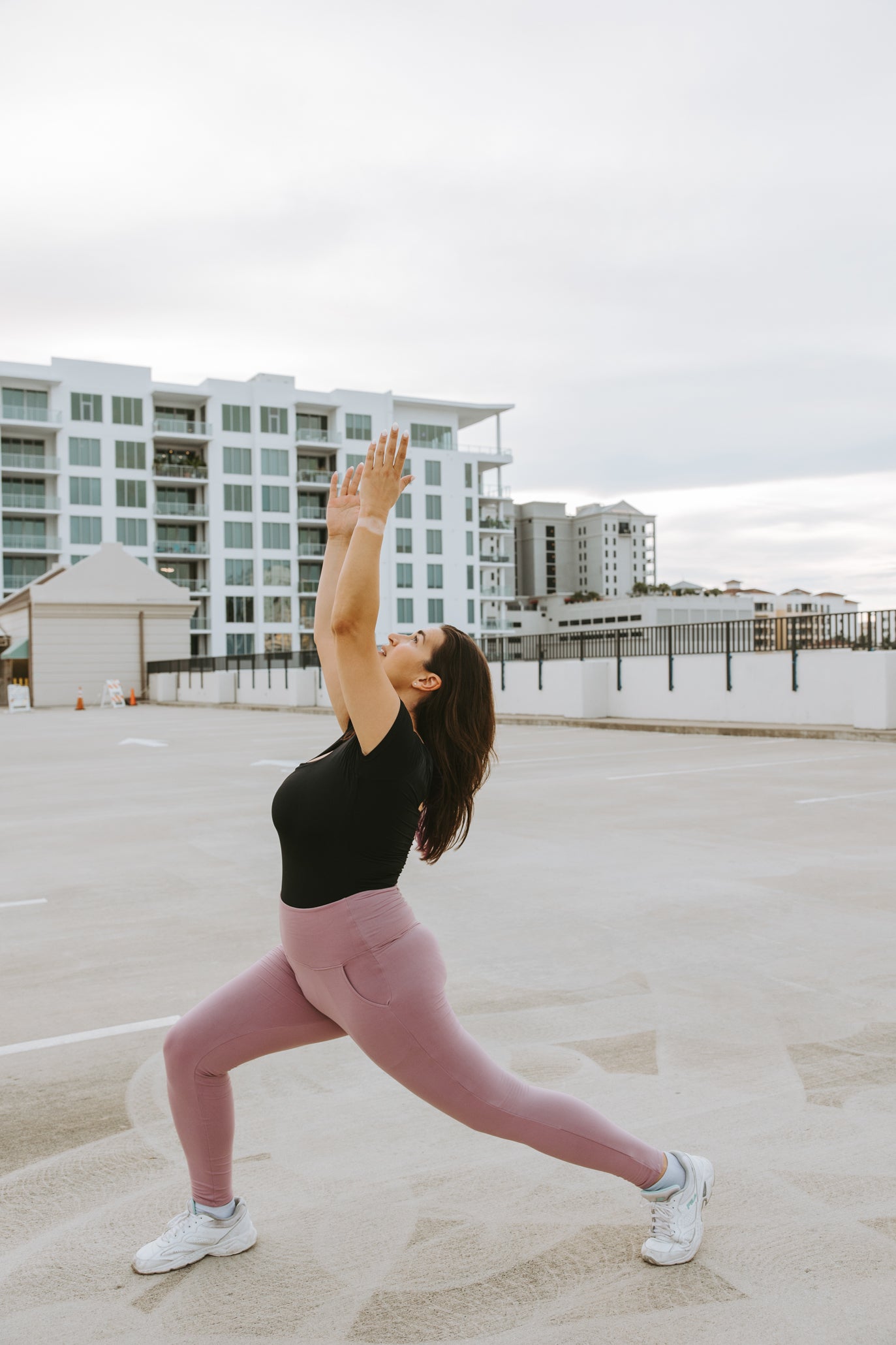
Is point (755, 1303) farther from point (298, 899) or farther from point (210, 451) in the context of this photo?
point (210, 451)

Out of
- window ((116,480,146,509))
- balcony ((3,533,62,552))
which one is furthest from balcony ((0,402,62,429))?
balcony ((3,533,62,552))

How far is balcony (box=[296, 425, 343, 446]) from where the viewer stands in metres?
77.7

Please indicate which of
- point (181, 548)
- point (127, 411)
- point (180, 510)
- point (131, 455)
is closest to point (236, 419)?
point (127, 411)

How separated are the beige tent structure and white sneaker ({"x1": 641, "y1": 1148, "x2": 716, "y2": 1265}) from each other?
47.0m

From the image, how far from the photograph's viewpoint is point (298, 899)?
2.38 meters

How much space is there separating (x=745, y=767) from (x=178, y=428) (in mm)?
66167

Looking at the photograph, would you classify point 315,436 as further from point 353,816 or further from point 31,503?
point 353,816

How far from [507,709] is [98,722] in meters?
11.7

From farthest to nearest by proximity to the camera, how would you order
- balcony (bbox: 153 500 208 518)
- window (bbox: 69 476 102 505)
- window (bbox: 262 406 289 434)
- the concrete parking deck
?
window (bbox: 262 406 289 434)
balcony (bbox: 153 500 208 518)
window (bbox: 69 476 102 505)
the concrete parking deck

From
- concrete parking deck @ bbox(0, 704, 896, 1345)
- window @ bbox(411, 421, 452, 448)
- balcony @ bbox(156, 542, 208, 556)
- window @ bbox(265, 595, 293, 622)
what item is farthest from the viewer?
window @ bbox(411, 421, 452, 448)

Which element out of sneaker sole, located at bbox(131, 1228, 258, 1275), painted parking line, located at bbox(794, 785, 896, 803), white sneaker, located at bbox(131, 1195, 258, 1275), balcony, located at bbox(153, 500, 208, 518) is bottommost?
painted parking line, located at bbox(794, 785, 896, 803)

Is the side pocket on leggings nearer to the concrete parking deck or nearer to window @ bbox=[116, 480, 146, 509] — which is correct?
the concrete parking deck

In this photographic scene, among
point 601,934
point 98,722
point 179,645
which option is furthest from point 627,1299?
point 179,645

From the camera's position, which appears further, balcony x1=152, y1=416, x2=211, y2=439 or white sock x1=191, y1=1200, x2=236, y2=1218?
balcony x1=152, y1=416, x2=211, y2=439
